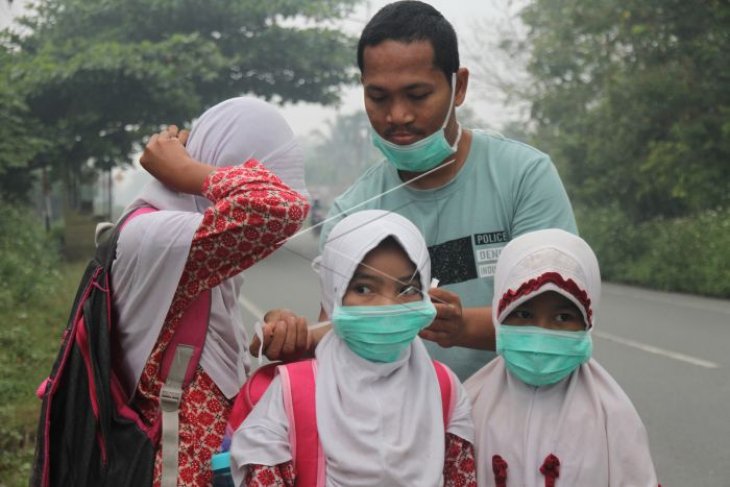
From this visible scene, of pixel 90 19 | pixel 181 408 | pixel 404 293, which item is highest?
pixel 90 19

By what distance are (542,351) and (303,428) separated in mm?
569

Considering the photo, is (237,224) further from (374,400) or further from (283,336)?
(374,400)

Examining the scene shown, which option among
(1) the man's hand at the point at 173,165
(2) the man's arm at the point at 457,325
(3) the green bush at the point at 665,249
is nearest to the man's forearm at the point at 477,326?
(2) the man's arm at the point at 457,325

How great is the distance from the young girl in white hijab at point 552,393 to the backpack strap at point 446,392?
111 mm

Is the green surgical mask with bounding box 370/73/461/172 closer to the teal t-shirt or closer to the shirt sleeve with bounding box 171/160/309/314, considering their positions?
the teal t-shirt

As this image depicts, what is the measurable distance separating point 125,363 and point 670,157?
13492 millimetres

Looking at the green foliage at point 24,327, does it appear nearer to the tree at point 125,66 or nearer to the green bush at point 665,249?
the tree at point 125,66

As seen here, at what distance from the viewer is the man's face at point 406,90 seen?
2182 millimetres

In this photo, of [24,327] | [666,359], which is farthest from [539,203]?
[24,327]

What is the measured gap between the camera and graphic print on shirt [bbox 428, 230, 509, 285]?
86.8 inches

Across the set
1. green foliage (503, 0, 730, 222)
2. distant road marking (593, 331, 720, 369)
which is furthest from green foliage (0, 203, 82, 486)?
green foliage (503, 0, 730, 222)

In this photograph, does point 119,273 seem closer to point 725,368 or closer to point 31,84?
point 725,368

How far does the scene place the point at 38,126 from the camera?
14977mm

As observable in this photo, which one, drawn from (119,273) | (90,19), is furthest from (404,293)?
(90,19)
